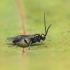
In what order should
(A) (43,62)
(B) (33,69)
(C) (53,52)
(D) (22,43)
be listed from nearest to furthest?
(B) (33,69), (A) (43,62), (C) (53,52), (D) (22,43)

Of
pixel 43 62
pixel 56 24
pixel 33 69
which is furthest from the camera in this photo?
pixel 56 24

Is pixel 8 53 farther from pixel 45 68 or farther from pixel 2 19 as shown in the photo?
pixel 2 19

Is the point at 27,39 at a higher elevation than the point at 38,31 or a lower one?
higher

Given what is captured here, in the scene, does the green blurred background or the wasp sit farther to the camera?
the wasp

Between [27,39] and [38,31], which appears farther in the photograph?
[38,31]

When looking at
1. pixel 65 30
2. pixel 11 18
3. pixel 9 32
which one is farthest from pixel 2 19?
pixel 65 30

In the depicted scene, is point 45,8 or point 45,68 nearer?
point 45,68

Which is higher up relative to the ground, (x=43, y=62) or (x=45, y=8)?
(x=43, y=62)

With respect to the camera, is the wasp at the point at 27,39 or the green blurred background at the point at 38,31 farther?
the wasp at the point at 27,39
